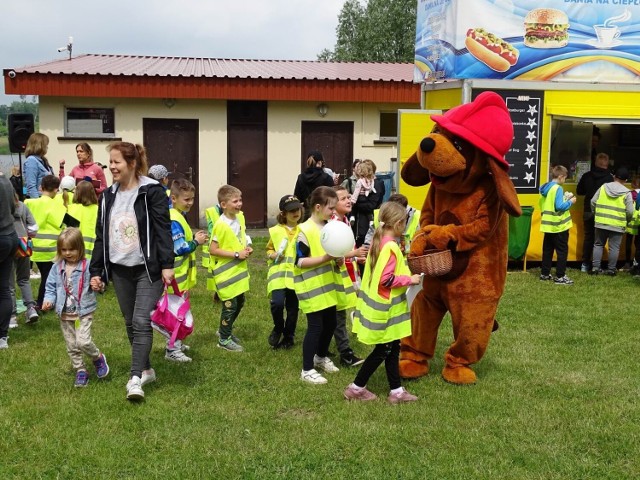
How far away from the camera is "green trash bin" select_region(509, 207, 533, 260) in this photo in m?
11.5

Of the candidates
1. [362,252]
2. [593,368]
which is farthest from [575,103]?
[362,252]

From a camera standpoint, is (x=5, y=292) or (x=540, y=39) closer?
(x=5, y=292)

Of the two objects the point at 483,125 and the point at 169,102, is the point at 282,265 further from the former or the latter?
the point at 169,102

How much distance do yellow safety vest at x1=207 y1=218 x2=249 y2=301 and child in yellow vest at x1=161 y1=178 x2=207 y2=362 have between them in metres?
0.23

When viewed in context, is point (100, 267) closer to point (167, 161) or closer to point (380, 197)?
point (380, 197)

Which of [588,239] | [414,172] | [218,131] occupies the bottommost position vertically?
[588,239]

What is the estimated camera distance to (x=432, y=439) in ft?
16.9

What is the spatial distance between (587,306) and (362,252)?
4624 mm

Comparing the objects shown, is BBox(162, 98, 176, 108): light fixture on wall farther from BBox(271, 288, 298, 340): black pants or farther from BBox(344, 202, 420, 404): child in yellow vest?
BBox(344, 202, 420, 404): child in yellow vest

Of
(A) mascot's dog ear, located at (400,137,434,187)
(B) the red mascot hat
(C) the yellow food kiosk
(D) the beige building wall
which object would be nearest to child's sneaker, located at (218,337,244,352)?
(A) mascot's dog ear, located at (400,137,434,187)

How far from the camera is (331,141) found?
18109 millimetres

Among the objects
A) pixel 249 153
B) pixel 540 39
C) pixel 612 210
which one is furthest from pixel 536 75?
pixel 249 153

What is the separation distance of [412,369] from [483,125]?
2108 mm

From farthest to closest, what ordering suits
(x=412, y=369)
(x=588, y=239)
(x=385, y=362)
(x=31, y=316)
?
(x=588, y=239) < (x=31, y=316) < (x=412, y=369) < (x=385, y=362)
